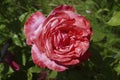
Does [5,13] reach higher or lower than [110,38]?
higher

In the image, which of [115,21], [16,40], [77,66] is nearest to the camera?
[115,21]

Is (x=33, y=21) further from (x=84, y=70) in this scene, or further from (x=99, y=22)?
(x=99, y=22)

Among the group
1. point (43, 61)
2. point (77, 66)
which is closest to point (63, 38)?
point (43, 61)

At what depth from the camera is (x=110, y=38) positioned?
5.82ft

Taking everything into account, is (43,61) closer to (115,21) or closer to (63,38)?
(63,38)

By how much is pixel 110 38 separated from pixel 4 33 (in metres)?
0.48

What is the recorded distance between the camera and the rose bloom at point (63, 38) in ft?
3.73

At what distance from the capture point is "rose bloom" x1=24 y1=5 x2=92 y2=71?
1138 mm

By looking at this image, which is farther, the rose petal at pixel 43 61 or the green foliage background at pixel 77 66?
the green foliage background at pixel 77 66

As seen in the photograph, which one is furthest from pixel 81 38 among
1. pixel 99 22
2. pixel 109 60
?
pixel 99 22

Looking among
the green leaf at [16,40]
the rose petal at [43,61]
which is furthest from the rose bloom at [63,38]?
the green leaf at [16,40]

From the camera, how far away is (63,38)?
1.16 meters

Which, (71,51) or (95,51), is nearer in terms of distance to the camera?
(71,51)

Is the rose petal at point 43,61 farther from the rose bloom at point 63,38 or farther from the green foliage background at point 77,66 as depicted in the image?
the green foliage background at point 77,66
